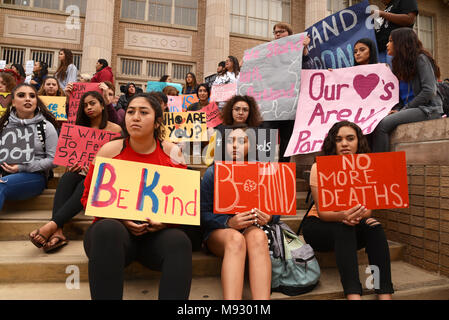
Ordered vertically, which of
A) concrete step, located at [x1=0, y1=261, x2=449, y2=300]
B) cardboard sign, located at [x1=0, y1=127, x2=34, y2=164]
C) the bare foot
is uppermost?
cardboard sign, located at [x1=0, y1=127, x2=34, y2=164]

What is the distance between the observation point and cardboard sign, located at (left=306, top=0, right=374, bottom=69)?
11.1 feet

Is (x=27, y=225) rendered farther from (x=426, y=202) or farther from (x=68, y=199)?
(x=426, y=202)

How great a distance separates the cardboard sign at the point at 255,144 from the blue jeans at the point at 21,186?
5.84 ft

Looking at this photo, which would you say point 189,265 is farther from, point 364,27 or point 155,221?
point 364,27

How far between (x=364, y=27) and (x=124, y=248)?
11.6 feet

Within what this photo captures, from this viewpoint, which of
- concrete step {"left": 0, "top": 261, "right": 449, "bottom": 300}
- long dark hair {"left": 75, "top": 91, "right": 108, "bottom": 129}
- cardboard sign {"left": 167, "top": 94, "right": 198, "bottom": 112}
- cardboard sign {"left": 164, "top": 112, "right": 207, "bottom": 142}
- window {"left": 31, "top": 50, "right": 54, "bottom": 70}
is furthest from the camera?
window {"left": 31, "top": 50, "right": 54, "bottom": 70}

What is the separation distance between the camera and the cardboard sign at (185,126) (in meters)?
4.11

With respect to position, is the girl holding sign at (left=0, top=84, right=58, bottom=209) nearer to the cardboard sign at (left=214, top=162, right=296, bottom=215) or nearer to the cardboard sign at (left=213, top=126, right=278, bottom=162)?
the cardboard sign at (left=213, top=126, right=278, bottom=162)

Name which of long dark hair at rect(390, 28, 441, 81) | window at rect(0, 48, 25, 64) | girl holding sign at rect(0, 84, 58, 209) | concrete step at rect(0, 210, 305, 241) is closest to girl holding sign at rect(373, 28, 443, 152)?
long dark hair at rect(390, 28, 441, 81)

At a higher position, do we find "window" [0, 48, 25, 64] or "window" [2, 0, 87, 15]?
"window" [2, 0, 87, 15]

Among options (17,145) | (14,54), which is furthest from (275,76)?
(14,54)

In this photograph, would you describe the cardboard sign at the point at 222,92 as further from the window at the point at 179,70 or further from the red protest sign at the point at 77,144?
the window at the point at 179,70

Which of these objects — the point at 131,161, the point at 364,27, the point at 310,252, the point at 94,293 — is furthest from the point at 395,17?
the point at 94,293

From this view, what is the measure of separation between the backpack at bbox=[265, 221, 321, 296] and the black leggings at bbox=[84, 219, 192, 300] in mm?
661
